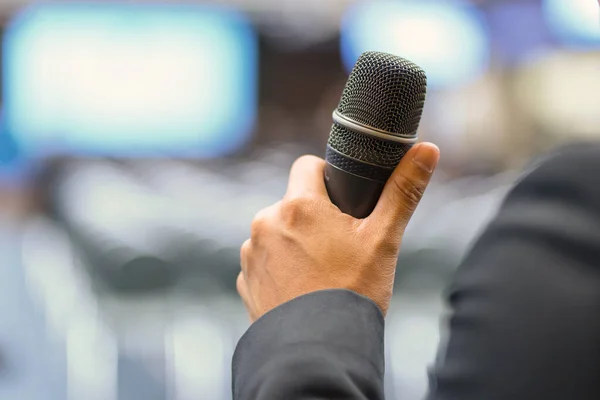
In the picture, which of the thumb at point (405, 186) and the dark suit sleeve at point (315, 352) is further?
the thumb at point (405, 186)

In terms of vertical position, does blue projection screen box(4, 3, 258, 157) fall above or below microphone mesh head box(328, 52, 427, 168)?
below

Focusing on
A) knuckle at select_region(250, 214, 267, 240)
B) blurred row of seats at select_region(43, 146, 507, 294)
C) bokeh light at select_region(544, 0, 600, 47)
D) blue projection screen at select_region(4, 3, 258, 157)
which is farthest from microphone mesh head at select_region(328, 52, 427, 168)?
blue projection screen at select_region(4, 3, 258, 157)

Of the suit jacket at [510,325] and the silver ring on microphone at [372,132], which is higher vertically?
the silver ring on microphone at [372,132]

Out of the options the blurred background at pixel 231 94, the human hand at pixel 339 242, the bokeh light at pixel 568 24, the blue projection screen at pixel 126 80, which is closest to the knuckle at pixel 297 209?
the human hand at pixel 339 242

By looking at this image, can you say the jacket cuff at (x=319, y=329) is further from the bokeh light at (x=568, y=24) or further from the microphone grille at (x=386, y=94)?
the bokeh light at (x=568, y=24)

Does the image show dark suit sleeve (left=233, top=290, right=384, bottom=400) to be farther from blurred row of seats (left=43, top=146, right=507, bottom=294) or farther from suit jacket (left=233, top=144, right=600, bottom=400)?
blurred row of seats (left=43, top=146, right=507, bottom=294)

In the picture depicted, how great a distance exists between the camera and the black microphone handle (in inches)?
36.2

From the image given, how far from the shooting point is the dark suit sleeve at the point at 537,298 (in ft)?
2.09

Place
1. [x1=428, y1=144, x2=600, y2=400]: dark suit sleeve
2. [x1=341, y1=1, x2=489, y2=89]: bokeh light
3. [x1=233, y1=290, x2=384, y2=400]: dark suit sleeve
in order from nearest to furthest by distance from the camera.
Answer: [x1=428, y1=144, x2=600, y2=400]: dark suit sleeve → [x1=233, y1=290, x2=384, y2=400]: dark suit sleeve → [x1=341, y1=1, x2=489, y2=89]: bokeh light

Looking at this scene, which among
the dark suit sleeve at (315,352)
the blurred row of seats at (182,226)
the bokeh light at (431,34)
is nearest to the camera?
the dark suit sleeve at (315,352)

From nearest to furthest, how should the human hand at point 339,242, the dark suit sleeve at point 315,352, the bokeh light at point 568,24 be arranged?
the dark suit sleeve at point 315,352
the human hand at point 339,242
the bokeh light at point 568,24

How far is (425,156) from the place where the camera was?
2.89ft

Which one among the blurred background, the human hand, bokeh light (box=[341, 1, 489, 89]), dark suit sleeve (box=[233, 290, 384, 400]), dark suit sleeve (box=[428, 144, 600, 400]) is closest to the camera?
dark suit sleeve (box=[428, 144, 600, 400])

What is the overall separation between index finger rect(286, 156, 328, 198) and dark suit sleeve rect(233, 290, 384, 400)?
0.17 metres
